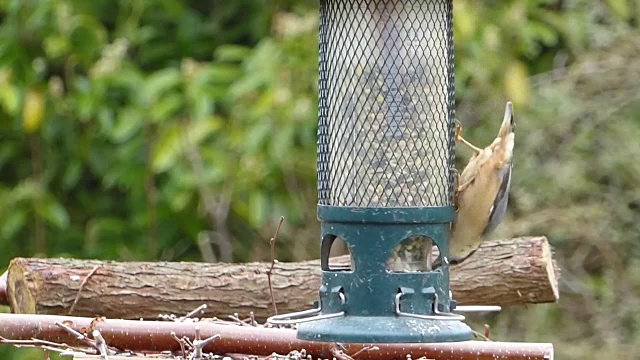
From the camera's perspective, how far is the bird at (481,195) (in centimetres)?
286

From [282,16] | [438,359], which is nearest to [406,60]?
[438,359]

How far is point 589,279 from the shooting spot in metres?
5.18

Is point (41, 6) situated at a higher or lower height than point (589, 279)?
higher

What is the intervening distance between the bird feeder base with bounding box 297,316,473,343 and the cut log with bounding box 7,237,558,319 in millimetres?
1052

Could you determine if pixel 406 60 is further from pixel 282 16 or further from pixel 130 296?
pixel 282 16

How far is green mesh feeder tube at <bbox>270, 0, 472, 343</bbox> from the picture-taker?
255 centimetres

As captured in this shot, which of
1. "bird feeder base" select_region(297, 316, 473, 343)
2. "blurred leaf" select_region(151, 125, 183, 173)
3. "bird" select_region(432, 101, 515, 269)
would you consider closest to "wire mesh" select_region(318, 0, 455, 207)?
"bird" select_region(432, 101, 515, 269)

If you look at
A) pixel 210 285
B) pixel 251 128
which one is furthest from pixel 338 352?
pixel 251 128

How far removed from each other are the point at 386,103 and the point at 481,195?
1.35ft

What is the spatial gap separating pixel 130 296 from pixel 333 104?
1123 mm

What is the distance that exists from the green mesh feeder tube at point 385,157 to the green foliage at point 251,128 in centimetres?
181

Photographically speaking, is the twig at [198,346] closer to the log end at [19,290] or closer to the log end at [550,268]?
the log end at [19,290]

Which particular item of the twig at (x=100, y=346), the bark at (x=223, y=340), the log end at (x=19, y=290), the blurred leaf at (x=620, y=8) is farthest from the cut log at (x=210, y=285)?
the blurred leaf at (x=620, y=8)

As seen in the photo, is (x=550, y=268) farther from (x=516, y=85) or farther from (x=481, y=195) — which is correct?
(x=516, y=85)
